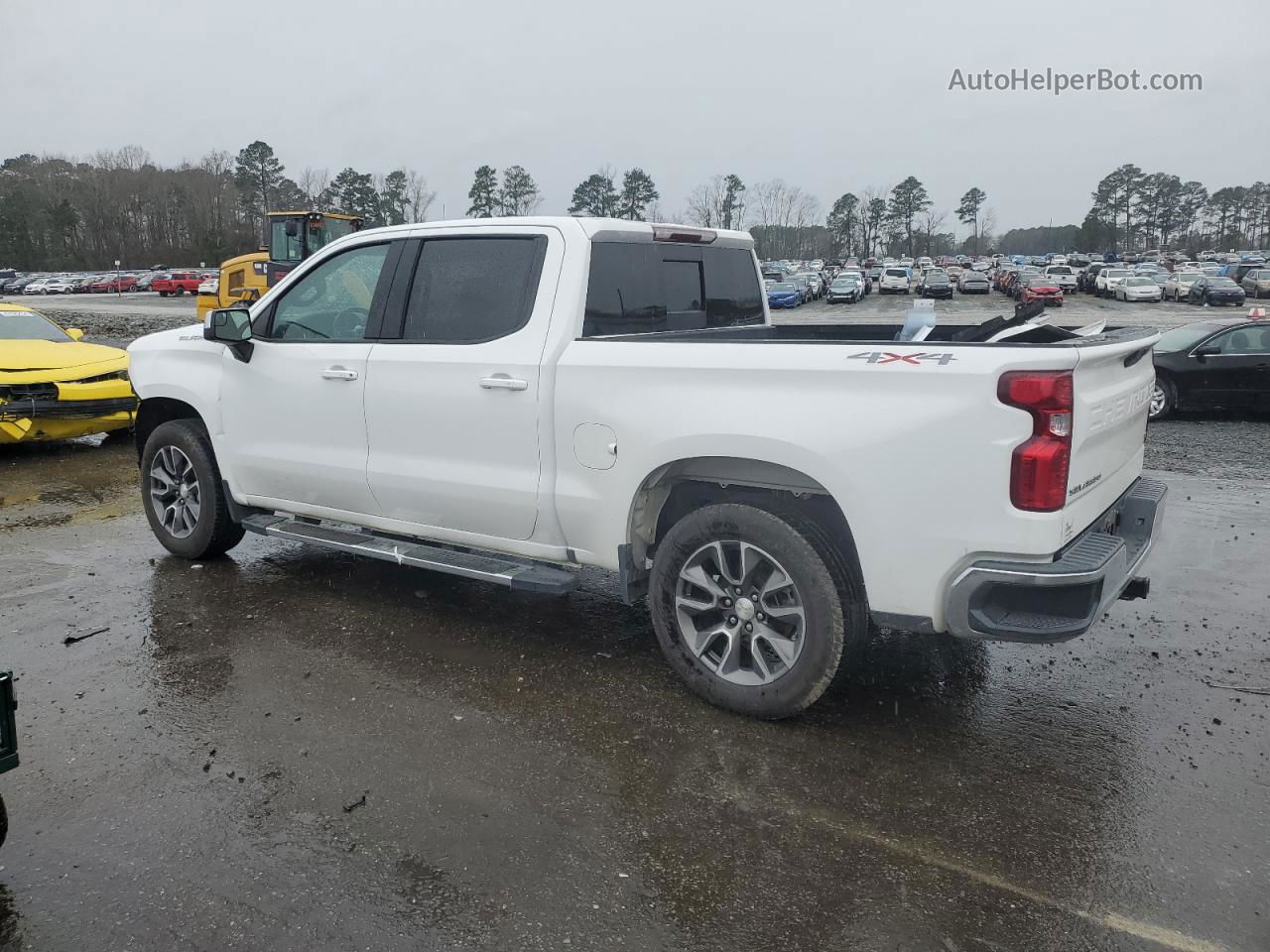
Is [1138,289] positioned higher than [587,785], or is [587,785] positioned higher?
[1138,289]

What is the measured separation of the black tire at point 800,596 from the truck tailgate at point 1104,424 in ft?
2.79

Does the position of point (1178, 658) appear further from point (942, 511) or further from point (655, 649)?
point (655, 649)

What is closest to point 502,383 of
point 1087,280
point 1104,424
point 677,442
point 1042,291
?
point 677,442

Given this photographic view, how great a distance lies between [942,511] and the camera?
134 inches

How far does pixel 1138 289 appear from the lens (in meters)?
48.1

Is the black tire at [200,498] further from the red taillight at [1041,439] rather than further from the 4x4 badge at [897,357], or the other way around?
the red taillight at [1041,439]

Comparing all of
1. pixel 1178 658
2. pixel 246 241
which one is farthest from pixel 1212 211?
pixel 1178 658

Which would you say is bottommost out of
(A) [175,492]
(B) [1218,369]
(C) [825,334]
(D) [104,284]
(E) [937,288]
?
(B) [1218,369]

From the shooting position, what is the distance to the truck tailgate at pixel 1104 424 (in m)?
3.38

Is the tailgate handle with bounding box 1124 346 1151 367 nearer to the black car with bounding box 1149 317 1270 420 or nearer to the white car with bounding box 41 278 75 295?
the black car with bounding box 1149 317 1270 420

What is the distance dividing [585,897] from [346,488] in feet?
9.47

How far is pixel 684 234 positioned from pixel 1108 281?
55739mm

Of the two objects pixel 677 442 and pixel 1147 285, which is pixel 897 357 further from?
pixel 1147 285

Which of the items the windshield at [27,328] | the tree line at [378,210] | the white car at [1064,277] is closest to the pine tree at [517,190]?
the tree line at [378,210]
